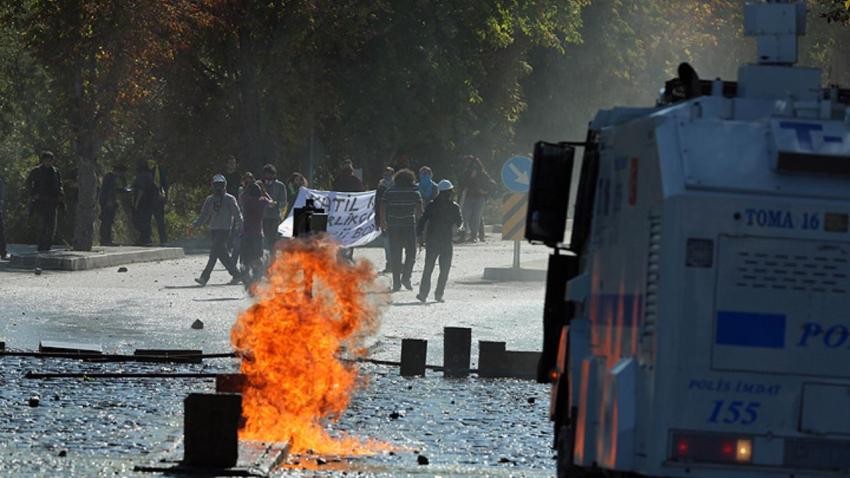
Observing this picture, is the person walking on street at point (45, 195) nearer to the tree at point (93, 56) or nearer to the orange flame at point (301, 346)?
the tree at point (93, 56)

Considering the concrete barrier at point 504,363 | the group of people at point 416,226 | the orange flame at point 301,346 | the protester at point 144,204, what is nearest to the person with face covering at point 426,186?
the group of people at point 416,226

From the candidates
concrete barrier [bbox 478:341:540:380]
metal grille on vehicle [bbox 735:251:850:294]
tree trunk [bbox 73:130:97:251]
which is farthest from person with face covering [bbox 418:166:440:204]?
metal grille on vehicle [bbox 735:251:850:294]

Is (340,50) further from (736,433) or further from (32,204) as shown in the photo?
(736,433)

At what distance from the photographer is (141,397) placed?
54.3 feet

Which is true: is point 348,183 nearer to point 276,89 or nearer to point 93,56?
point 93,56

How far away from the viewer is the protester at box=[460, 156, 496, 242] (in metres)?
50.8

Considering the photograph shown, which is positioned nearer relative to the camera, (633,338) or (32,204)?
(633,338)

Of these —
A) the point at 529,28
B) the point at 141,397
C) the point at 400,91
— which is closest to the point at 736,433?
the point at 141,397

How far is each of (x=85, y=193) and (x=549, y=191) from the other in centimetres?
2980

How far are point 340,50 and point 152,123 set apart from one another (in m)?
5.71

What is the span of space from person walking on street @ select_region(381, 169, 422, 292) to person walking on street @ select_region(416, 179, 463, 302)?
2.75 ft

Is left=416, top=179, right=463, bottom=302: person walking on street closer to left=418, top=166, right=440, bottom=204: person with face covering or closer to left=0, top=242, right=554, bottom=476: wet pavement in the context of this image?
left=0, top=242, right=554, bottom=476: wet pavement

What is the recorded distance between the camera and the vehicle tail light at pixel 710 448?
873 cm

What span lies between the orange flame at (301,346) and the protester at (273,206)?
17.7 m
